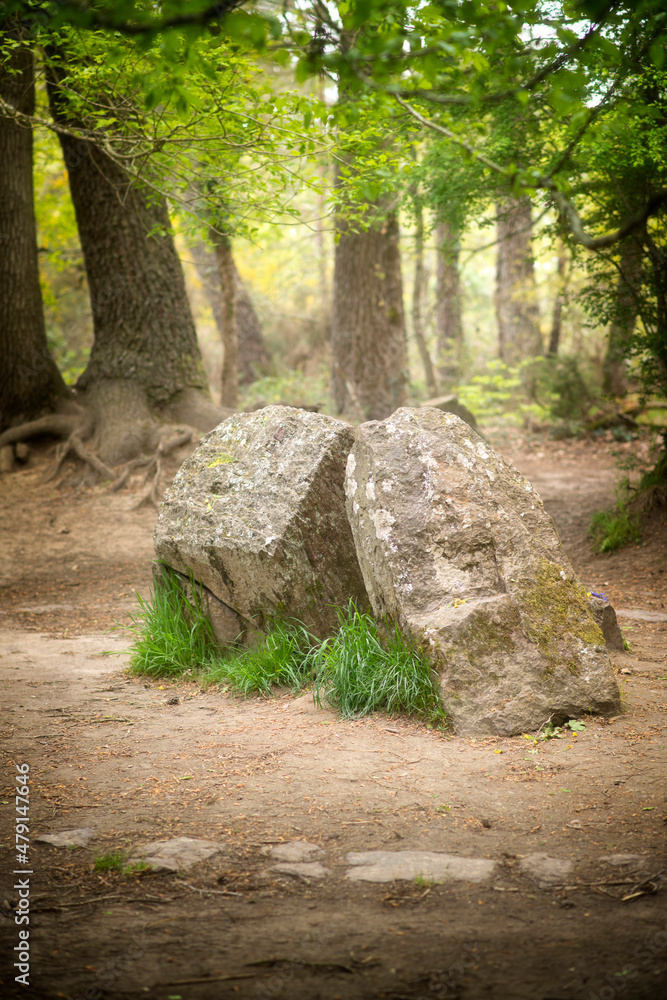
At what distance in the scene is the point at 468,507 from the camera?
4562mm

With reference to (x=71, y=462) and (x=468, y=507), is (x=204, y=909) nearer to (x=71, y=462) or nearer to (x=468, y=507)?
(x=468, y=507)

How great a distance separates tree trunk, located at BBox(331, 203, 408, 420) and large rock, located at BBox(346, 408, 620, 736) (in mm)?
7449

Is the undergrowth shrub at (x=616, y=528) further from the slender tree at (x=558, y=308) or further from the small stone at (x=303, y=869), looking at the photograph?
the slender tree at (x=558, y=308)

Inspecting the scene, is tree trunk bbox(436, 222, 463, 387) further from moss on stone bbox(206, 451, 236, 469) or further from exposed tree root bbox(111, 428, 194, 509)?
moss on stone bbox(206, 451, 236, 469)

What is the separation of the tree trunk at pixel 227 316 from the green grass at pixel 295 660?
7565 millimetres

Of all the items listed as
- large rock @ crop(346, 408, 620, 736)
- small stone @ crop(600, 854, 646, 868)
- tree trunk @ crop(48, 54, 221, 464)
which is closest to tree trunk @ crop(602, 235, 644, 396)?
large rock @ crop(346, 408, 620, 736)

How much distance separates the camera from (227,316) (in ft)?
42.1

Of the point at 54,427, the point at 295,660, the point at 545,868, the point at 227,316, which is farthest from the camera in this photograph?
the point at 227,316

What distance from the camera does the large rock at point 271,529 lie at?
5121 mm

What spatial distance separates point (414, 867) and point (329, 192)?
5581 mm

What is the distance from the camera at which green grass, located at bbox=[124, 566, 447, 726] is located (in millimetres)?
4410

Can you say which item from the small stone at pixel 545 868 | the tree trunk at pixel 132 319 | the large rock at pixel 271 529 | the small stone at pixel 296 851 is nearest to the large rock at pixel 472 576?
the large rock at pixel 271 529

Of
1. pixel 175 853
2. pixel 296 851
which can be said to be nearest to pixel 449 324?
pixel 296 851

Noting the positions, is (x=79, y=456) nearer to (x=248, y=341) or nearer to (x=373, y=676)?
(x=373, y=676)
